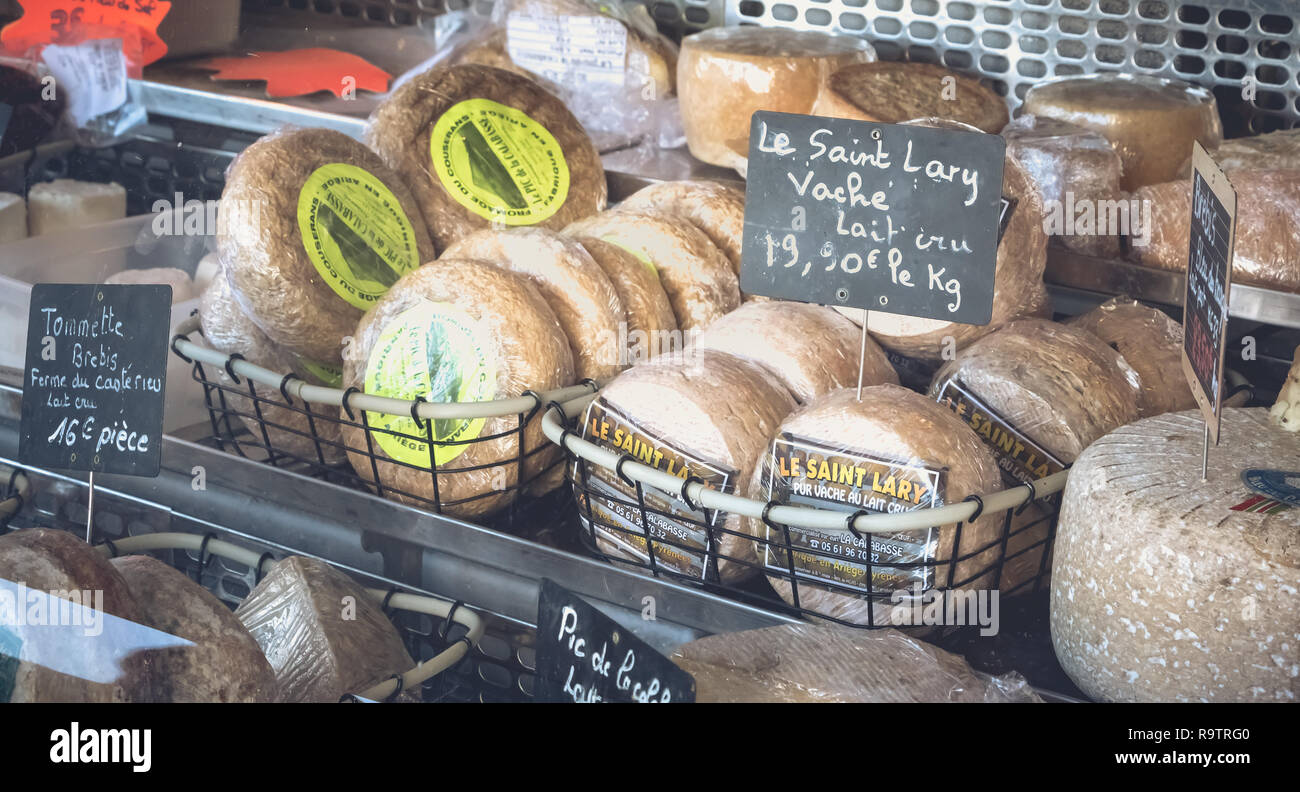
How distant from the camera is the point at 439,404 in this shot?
1.41m

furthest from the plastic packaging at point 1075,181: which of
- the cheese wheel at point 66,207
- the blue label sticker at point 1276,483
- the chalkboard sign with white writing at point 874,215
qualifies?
the cheese wheel at point 66,207

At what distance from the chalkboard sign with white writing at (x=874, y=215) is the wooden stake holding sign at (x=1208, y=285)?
0.63 ft

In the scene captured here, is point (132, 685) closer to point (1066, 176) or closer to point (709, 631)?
point (709, 631)

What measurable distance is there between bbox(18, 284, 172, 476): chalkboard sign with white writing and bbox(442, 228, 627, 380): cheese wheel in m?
0.50

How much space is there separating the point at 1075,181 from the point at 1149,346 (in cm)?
28

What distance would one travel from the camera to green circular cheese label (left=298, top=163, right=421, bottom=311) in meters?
1.70

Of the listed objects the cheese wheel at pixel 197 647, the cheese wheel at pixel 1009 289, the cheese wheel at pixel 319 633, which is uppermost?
the cheese wheel at pixel 1009 289

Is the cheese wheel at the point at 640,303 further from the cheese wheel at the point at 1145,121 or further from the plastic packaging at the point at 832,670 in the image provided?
the cheese wheel at the point at 1145,121

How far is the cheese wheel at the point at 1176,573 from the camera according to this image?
106 cm

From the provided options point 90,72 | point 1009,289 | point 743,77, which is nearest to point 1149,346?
point 1009,289

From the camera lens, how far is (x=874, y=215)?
127 cm

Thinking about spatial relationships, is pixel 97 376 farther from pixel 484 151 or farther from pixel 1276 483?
pixel 1276 483
